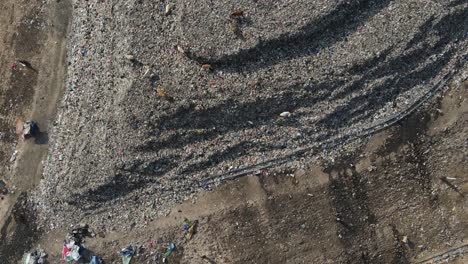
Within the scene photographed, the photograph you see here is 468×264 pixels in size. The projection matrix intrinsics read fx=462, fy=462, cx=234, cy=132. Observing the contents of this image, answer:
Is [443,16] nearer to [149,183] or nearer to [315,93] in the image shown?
[315,93]

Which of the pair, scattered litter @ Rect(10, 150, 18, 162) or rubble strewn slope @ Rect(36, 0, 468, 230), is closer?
rubble strewn slope @ Rect(36, 0, 468, 230)

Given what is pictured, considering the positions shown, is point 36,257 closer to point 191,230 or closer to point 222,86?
point 191,230

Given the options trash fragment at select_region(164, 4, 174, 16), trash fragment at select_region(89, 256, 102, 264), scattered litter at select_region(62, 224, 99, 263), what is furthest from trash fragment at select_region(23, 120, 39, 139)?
trash fragment at select_region(164, 4, 174, 16)

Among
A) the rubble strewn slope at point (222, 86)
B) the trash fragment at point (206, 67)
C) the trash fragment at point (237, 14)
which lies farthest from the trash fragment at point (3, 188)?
the trash fragment at point (237, 14)

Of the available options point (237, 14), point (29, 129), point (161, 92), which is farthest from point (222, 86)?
point (29, 129)

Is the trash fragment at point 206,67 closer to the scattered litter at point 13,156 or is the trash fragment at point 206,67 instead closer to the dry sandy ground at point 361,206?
the dry sandy ground at point 361,206

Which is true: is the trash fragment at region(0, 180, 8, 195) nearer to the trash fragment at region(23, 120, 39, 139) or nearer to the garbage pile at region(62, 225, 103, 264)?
the trash fragment at region(23, 120, 39, 139)
